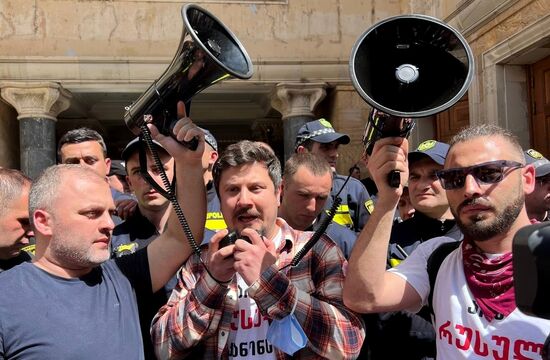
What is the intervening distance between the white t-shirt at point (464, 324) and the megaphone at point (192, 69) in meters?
0.93

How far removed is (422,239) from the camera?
9.09 feet

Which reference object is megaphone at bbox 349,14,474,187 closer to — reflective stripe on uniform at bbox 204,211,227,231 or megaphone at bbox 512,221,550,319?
megaphone at bbox 512,221,550,319

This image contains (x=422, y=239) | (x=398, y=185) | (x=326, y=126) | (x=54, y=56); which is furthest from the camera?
(x=54, y=56)

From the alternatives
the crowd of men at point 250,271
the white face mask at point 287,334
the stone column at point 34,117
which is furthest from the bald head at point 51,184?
the stone column at point 34,117

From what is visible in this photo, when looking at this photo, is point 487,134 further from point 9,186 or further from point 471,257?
point 9,186

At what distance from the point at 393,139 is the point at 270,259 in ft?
1.80

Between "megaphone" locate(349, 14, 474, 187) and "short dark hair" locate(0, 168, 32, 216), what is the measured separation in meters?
1.42

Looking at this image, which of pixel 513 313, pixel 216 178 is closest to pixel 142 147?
pixel 216 178

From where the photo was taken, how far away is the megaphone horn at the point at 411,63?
1657 mm

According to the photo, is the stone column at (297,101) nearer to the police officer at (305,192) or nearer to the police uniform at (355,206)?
the police uniform at (355,206)

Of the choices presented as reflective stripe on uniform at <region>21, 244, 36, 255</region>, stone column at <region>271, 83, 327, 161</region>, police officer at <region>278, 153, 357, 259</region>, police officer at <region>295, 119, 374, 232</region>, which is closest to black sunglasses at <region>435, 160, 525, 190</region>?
police officer at <region>278, 153, 357, 259</region>

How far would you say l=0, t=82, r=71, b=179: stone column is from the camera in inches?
298

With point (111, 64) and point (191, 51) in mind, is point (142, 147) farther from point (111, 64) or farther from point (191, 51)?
point (111, 64)

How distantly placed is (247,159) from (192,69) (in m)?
0.41
